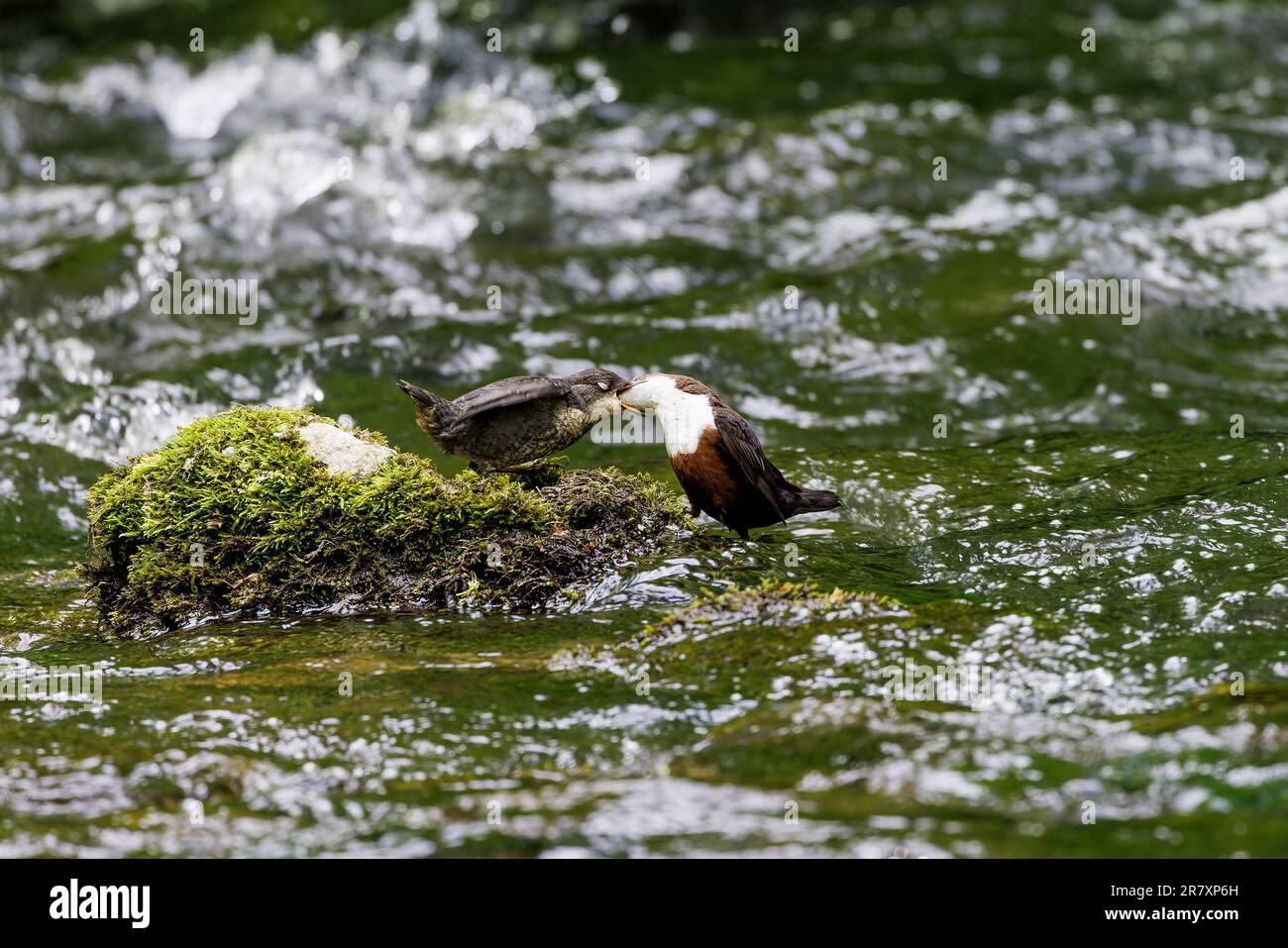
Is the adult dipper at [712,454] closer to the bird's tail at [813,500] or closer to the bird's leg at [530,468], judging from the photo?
the bird's tail at [813,500]

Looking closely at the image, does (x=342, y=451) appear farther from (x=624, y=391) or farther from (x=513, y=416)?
(x=624, y=391)

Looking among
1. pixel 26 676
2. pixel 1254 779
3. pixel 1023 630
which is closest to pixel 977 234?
pixel 1023 630

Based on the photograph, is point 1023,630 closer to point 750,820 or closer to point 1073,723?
point 1073,723

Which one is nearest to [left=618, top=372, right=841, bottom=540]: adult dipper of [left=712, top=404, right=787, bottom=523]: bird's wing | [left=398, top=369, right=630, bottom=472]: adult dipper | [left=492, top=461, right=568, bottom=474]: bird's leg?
[left=712, top=404, right=787, bottom=523]: bird's wing

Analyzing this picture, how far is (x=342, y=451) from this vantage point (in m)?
5.65

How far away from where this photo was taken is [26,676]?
505 cm

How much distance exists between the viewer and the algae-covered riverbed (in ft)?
13.4

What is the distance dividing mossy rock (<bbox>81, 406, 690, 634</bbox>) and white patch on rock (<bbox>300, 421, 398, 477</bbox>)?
0.02 m

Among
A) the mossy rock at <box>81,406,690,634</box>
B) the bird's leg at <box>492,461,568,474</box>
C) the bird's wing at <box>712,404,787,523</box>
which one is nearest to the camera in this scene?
the bird's wing at <box>712,404,787,523</box>

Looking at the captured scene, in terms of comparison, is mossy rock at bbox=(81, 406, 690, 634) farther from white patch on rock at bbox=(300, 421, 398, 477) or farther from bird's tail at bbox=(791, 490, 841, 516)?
bird's tail at bbox=(791, 490, 841, 516)

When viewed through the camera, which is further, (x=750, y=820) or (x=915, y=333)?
(x=915, y=333)

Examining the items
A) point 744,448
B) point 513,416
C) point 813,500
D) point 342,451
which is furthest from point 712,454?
point 342,451

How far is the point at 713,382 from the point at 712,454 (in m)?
3.91
